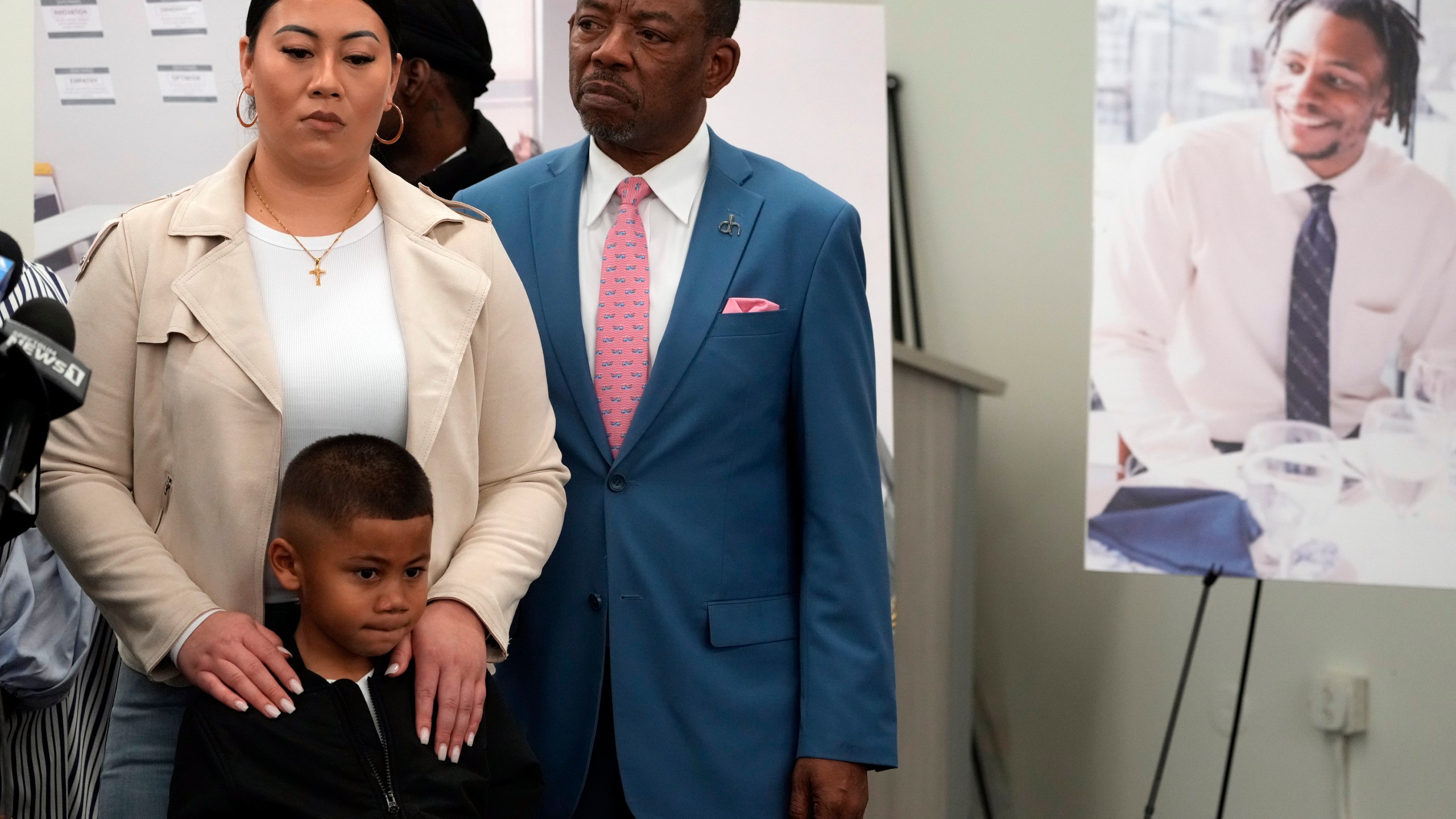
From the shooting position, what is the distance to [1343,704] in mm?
3324

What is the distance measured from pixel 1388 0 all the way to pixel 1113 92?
1.70 ft

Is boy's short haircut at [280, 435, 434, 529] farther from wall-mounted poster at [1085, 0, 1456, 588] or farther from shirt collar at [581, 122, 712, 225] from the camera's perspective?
wall-mounted poster at [1085, 0, 1456, 588]

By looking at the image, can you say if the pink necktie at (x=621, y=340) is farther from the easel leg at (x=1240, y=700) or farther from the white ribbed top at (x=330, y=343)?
the easel leg at (x=1240, y=700)

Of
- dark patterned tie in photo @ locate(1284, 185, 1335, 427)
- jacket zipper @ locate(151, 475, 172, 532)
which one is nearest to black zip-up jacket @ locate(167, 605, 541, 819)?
jacket zipper @ locate(151, 475, 172, 532)

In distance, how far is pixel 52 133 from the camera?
3.24 meters

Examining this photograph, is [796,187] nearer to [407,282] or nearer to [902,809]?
[407,282]

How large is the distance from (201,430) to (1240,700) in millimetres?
2406

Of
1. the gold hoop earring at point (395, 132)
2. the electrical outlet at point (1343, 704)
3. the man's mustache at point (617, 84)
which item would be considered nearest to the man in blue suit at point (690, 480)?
the man's mustache at point (617, 84)

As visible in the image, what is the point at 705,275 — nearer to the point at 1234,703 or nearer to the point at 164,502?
the point at 164,502

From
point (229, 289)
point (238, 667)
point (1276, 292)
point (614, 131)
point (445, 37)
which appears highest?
point (445, 37)

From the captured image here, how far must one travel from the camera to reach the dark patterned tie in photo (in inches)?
110

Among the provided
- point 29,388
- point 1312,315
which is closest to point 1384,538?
point 1312,315

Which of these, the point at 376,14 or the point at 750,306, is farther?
the point at 750,306

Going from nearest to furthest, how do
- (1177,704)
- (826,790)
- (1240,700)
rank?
(826,790) → (1240,700) → (1177,704)
